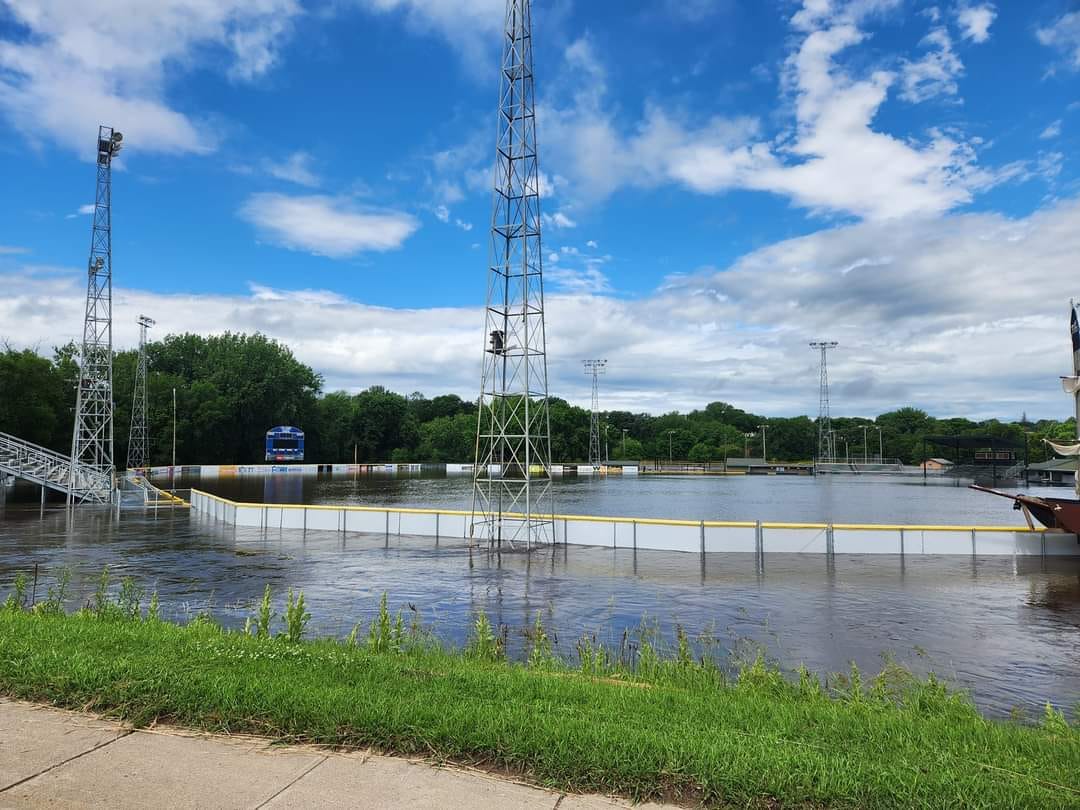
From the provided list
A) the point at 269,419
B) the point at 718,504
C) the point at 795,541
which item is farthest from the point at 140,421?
the point at 795,541

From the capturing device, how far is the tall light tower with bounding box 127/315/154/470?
8075 centimetres

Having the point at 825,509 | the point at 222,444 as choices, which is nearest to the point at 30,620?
the point at 825,509

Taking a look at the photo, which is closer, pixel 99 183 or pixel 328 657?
pixel 328 657

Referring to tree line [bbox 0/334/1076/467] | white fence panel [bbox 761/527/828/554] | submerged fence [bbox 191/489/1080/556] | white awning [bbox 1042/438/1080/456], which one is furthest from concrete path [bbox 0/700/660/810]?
tree line [bbox 0/334/1076/467]

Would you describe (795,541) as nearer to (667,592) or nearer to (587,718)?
(667,592)


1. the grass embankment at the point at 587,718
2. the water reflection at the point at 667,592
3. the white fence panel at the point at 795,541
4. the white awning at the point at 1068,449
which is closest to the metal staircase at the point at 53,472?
the water reflection at the point at 667,592

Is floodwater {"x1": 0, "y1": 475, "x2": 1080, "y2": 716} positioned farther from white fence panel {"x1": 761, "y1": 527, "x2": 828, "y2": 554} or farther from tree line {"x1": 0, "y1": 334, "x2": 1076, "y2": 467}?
tree line {"x1": 0, "y1": 334, "x2": 1076, "y2": 467}

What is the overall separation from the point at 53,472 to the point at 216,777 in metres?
48.6

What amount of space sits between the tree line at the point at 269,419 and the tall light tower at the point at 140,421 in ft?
13.0

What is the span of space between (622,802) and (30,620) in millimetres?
9352

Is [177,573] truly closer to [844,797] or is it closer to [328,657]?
[328,657]

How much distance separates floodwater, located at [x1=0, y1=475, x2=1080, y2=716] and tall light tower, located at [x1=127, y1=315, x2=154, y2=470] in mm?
51058

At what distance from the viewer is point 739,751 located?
→ 573cm

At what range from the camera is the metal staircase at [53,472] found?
1694 inches
